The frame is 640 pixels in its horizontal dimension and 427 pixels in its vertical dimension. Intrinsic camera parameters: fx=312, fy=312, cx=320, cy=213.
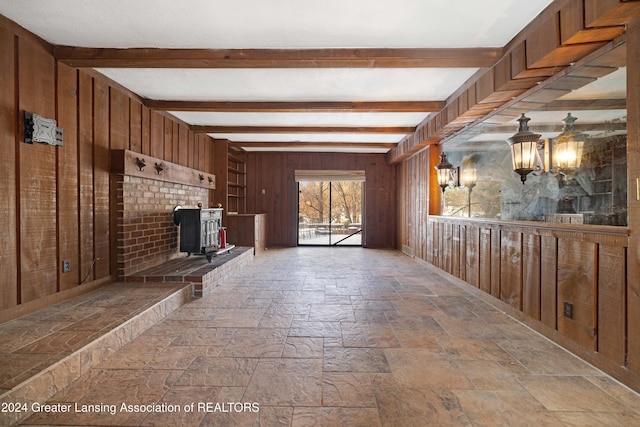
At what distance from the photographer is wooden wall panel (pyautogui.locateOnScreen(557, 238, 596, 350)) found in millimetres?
2061

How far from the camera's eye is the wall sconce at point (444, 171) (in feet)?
15.6

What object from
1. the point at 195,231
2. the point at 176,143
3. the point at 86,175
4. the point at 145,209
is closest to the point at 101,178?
the point at 86,175

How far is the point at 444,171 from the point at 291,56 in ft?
10.1

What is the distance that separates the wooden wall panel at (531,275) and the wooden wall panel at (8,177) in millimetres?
4175

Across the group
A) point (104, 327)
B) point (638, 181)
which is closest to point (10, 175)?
point (104, 327)

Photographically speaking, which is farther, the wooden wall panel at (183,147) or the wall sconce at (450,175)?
the wooden wall panel at (183,147)

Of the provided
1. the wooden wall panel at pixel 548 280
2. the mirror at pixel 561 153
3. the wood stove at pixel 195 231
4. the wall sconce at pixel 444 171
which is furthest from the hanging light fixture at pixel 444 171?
the wood stove at pixel 195 231

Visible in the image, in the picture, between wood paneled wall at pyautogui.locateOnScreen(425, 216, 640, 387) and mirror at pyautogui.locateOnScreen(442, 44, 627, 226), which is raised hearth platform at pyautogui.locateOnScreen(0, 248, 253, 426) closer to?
wood paneled wall at pyautogui.locateOnScreen(425, 216, 640, 387)

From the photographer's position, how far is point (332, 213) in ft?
29.6

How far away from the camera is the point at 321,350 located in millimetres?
2236

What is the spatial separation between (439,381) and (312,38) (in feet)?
8.74

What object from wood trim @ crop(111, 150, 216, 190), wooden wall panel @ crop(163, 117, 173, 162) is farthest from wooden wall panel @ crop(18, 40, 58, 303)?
wooden wall panel @ crop(163, 117, 173, 162)

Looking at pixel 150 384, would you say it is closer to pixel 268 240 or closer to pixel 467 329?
pixel 467 329

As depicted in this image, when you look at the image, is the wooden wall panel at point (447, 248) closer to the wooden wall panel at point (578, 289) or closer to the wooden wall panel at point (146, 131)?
the wooden wall panel at point (578, 289)
